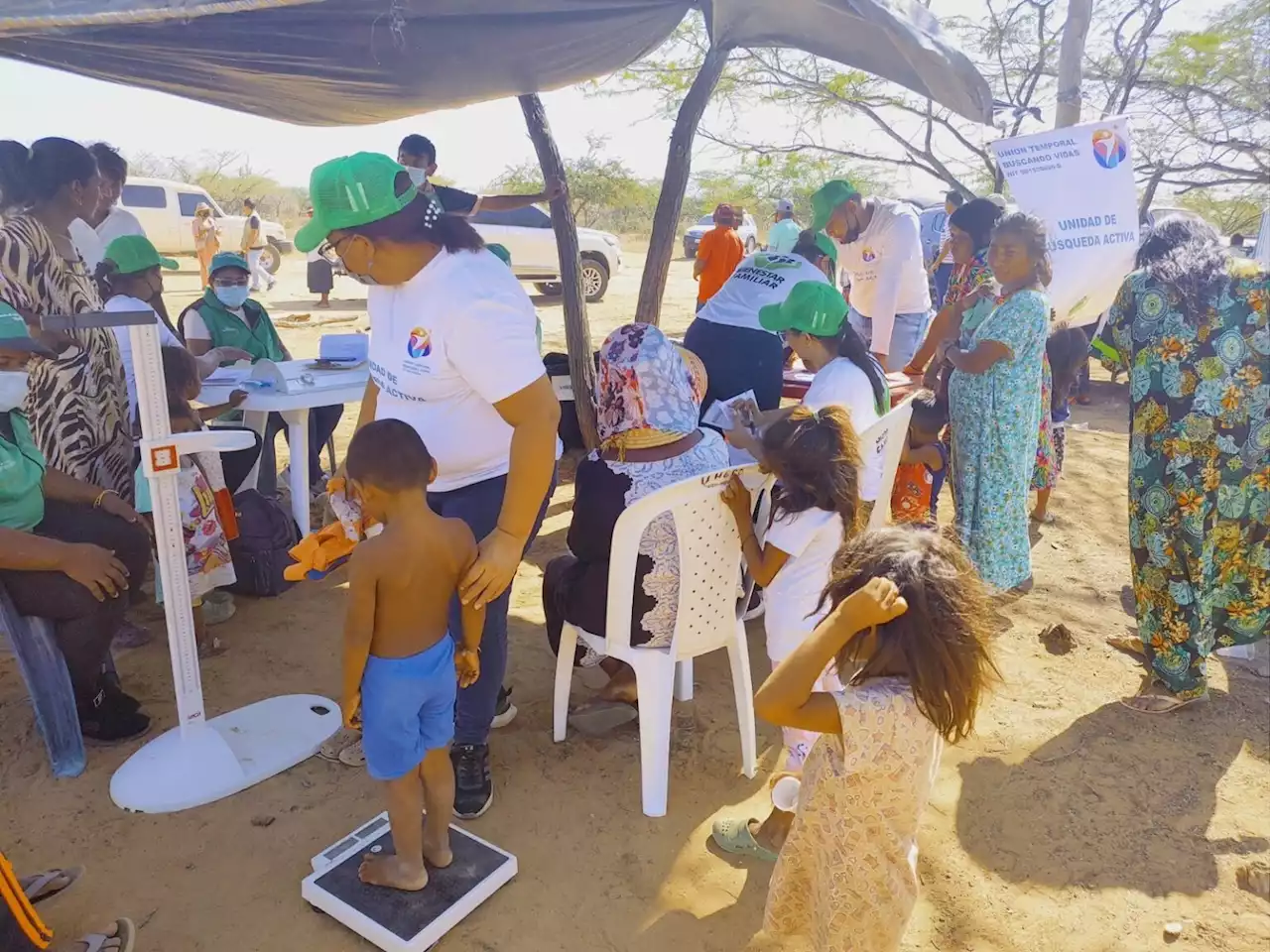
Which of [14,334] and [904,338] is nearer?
[14,334]

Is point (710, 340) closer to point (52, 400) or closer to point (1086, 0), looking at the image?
point (52, 400)

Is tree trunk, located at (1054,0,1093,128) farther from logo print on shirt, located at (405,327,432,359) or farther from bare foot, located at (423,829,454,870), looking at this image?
bare foot, located at (423,829,454,870)

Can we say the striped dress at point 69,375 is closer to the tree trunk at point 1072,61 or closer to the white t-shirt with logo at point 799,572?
the white t-shirt with logo at point 799,572

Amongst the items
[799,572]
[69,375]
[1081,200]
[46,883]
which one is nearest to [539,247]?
[1081,200]

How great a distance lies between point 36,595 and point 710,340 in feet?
9.00

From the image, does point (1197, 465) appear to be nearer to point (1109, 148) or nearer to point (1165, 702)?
point (1165, 702)

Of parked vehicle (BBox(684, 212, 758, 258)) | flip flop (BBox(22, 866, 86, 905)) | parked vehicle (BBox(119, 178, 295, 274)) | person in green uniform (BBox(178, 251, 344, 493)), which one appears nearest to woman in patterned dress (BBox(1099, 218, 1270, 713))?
flip flop (BBox(22, 866, 86, 905))

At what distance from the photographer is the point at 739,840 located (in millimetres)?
2439

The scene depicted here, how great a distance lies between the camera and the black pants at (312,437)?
4703 mm

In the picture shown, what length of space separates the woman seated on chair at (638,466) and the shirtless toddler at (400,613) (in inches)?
24.9

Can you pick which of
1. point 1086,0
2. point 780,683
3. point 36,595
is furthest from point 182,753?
point 1086,0

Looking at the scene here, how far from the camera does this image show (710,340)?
Answer: 4.06m

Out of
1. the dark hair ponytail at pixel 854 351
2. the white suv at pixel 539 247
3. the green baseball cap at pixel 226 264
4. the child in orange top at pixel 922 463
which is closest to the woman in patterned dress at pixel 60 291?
the green baseball cap at pixel 226 264

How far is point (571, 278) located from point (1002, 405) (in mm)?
2522
